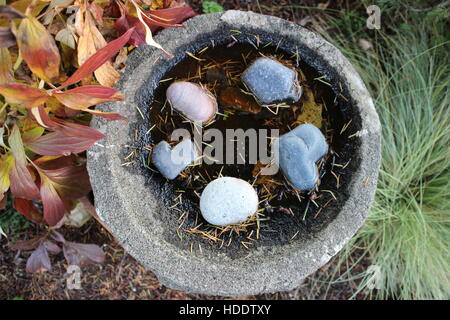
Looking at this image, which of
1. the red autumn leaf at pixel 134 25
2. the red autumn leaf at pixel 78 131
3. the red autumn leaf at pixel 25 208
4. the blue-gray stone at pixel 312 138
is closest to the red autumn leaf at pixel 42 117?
the red autumn leaf at pixel 78 131

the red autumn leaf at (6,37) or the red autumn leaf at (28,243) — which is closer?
the red autumn leaf at (6,37)

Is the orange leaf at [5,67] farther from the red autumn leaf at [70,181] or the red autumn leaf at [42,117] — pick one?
the red autumn leaf at [70,181]

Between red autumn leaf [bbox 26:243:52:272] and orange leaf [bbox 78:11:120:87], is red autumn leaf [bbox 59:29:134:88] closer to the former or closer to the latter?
orange leaf [bbox 78:11:120:87]

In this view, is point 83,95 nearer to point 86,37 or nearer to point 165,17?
point 86,37

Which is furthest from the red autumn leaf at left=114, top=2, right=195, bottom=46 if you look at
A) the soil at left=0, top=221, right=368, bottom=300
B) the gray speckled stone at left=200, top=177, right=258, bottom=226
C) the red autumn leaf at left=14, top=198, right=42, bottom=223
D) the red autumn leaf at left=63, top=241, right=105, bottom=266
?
the soil at left=0, top=221, right=368, bottom=300

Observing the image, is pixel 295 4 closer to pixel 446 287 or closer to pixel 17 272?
pixel 446 287

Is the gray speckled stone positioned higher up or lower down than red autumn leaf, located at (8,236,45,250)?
higher up

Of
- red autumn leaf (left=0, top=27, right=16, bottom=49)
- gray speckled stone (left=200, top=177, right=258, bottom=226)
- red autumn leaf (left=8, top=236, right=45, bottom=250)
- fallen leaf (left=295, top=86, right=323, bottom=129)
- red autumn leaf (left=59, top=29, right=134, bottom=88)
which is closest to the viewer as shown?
red autumn leaf (left=0, top=27, right=16, bottom=49)
